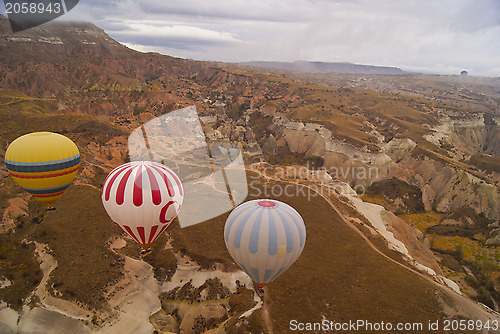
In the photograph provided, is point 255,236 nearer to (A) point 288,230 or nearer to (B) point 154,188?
(A) point 288,230

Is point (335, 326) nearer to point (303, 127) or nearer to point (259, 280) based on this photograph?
point (259, 280)

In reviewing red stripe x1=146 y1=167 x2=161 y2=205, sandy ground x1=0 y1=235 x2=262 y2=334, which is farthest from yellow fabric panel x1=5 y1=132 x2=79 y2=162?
red stripe x1=146 y1=167 x2=161 y2=205

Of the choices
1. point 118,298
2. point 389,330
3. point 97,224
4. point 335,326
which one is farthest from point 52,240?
point 389,330

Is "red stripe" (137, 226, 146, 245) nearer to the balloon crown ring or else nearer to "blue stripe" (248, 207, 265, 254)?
"blue stripe" (248, 207, 265, 254)

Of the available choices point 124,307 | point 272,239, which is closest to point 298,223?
point 272,239

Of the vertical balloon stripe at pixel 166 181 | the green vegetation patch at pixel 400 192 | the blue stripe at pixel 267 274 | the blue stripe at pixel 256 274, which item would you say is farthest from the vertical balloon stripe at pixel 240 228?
the green vegetation patch at pixel 400 192
